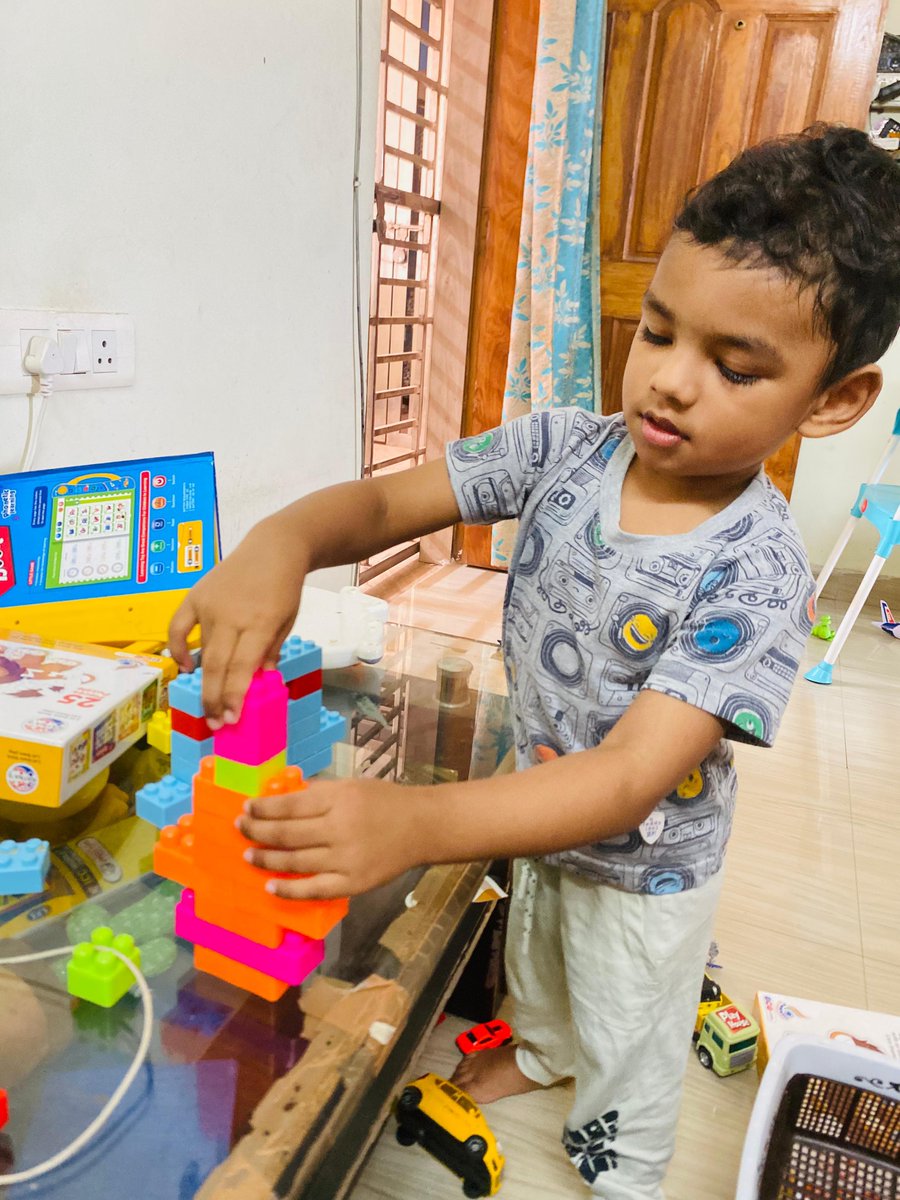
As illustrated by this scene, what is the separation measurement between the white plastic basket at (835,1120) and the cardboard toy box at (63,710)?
676mm

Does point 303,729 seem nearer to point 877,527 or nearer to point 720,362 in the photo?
point 720,362

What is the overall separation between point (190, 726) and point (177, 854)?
0.16 metres

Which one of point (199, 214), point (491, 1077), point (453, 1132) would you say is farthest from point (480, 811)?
point (199, 214)

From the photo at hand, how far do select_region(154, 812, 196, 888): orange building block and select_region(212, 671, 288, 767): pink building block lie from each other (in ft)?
0.44

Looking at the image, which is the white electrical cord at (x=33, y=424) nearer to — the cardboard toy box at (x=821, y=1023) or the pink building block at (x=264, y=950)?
the pink building block at (x=264, y=950)

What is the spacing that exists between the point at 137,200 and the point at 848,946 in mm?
1436

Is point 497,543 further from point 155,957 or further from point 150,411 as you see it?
point 155,957

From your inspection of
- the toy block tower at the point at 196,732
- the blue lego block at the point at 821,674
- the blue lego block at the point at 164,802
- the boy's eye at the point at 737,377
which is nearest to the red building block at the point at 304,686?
the toy block tower at the point at 196,732

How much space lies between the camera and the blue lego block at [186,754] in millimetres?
769

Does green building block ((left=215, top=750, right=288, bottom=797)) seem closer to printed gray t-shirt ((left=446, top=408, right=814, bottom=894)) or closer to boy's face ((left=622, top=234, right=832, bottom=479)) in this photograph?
printed gray t-shirt ((left=446, top=408, right=814, bottom=894))

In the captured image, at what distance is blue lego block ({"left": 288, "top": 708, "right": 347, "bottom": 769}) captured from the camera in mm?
Answer: 837

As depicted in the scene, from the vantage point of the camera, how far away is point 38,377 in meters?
1.00

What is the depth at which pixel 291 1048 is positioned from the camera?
0.61m

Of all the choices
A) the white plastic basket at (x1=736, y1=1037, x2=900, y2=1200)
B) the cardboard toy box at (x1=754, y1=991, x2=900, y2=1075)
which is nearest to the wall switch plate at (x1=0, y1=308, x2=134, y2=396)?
the white plastic basket at (x1=736, y1=1037, x2=900, y2=1200)
